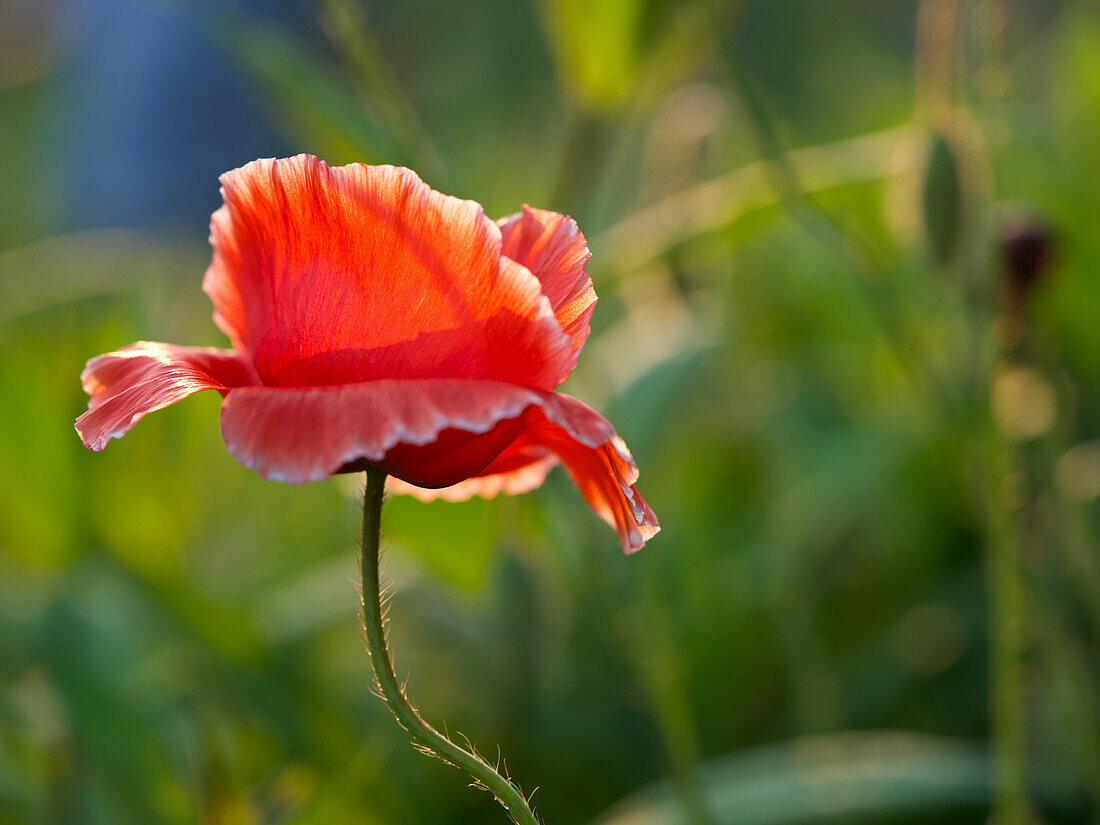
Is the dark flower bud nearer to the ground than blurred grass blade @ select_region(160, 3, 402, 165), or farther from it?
nearer to the ground

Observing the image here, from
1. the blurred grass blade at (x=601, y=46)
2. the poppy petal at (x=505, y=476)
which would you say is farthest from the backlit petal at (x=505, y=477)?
the blurred grass blade at (x=601, y=46)

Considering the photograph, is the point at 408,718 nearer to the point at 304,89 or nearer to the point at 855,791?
the point at 855,791

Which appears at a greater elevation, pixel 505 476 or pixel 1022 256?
pixel 1022 256

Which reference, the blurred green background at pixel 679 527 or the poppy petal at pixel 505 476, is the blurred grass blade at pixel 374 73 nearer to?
the blurred green background at pixel 679 527

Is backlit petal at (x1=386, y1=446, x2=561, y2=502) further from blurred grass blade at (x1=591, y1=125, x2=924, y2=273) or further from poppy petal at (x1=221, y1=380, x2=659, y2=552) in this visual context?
blurred grass blade at (x1=591, y1=125, x2=924, y2=273)

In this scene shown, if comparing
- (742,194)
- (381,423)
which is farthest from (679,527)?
(381,423)

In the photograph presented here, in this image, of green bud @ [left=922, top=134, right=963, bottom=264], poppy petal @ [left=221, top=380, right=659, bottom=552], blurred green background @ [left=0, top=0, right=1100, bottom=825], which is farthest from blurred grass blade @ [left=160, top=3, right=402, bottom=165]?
poppy petal @ [left=221, top=380, right=659, bottom=552]

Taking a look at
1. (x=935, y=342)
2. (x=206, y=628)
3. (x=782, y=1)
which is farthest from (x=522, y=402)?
(x=782, y=1)
